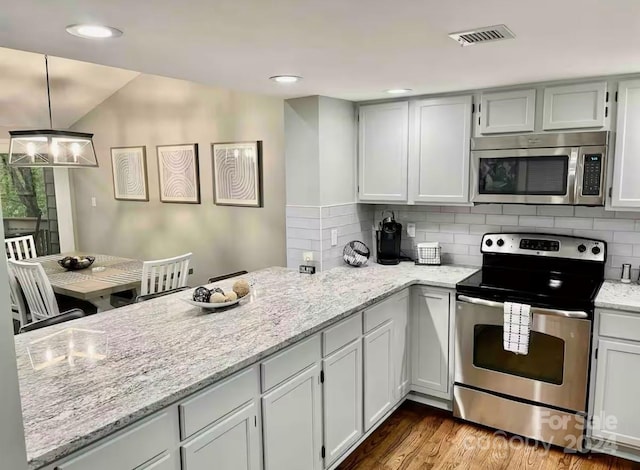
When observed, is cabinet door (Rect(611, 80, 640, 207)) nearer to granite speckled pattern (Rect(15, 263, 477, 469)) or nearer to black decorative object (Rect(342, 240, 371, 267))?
granite speckled pattern (Rect(15, 263, 477, 469))

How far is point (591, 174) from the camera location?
2711 mm

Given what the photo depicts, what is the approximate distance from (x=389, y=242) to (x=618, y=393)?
1697 millimetres

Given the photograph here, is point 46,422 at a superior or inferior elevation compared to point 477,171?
inferior

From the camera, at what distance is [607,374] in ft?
8.37

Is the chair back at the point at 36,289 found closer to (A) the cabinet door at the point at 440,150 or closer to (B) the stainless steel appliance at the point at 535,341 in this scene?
(A) the cabinet door at the point at 440,150

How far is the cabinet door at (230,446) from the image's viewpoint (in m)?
1.61

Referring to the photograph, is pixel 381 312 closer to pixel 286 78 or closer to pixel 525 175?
pixel 525 175

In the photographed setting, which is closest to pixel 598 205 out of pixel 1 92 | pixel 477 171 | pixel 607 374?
pixel 477 171

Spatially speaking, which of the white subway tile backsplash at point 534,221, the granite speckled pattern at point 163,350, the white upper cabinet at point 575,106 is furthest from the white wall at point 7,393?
the white subway tile backsplash at point 534,221

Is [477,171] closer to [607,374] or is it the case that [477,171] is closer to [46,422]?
[607,374]

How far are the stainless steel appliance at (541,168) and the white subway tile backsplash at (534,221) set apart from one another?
0.33 metres

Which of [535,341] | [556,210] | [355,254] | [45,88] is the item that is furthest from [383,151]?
[45,88]

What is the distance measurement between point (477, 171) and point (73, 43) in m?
2.38

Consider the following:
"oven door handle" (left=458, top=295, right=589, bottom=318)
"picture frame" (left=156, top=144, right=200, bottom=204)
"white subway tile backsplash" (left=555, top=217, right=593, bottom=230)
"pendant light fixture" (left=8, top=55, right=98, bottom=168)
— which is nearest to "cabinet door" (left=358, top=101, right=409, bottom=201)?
"oven door handle" (left=458, top=295, right=589, bottom=318)
